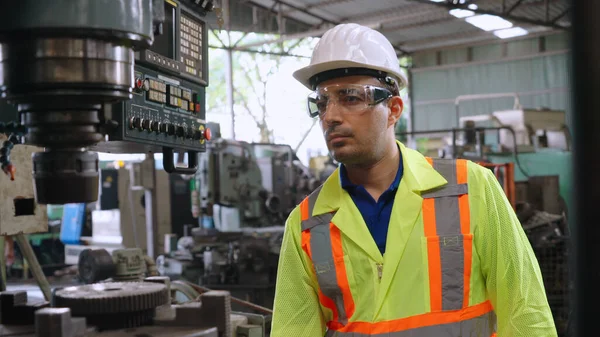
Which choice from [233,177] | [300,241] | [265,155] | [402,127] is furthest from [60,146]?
[402,127]

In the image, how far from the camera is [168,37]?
85.7 inches

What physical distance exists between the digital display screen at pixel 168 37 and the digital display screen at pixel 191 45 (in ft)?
0.18

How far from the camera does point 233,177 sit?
6695 mm

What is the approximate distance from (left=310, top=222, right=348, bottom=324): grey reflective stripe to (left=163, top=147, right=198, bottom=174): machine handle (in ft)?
2.53

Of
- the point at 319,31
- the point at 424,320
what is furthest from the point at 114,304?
the point at 319,31

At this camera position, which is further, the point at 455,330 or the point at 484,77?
the point at 484,77

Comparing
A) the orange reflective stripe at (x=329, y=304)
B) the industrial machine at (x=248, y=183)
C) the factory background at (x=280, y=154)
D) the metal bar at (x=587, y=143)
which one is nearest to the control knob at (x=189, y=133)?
the factory background at (x=280, y=154)

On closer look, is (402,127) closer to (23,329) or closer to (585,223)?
(23,329)

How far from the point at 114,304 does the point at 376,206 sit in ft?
2.52

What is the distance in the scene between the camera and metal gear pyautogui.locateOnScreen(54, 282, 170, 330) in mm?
1846

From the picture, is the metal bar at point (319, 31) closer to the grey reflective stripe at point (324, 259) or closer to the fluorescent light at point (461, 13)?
the fluorescent light at point (461, 13)

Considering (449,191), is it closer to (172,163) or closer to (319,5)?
(172,163)

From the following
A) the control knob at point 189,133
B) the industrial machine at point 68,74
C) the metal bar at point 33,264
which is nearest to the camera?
the industrial machine at point 68,74

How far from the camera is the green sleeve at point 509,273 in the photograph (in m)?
1.55
